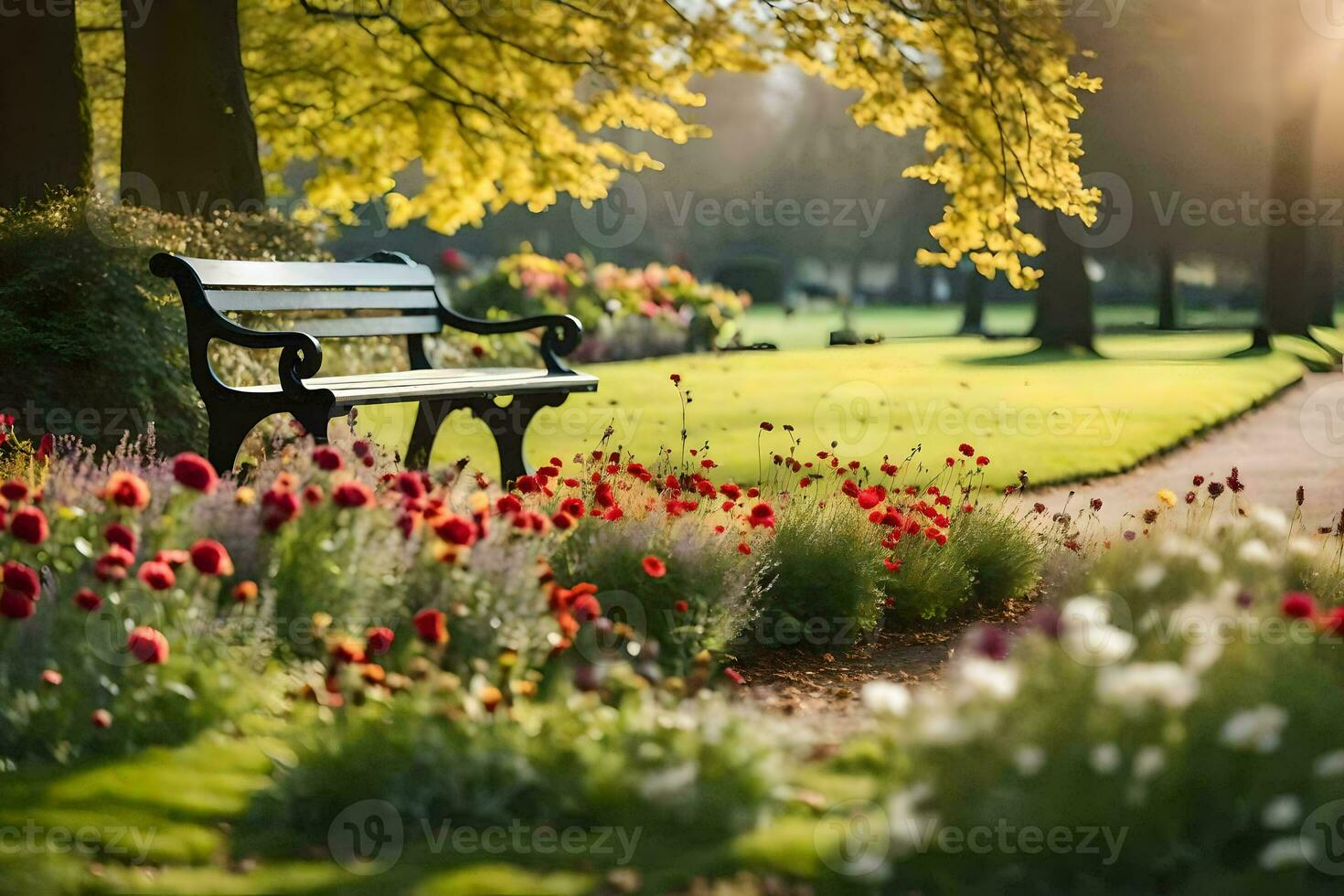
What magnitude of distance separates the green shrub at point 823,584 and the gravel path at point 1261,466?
2503 mm

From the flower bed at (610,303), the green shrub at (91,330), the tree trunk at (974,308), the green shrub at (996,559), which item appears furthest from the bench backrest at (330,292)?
the tree trunk at (974,308)

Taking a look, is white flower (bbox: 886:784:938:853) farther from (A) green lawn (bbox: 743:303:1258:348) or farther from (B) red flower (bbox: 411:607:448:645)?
(A) green lawn (bbox: 743:303:1258:348)

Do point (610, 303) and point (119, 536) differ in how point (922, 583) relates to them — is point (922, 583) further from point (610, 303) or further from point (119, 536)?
point (610, 303)

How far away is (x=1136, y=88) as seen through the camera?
101 feet

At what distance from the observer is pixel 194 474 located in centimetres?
413

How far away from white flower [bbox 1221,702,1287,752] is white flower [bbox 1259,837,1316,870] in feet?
0.59

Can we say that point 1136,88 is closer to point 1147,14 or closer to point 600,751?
point 1147,14

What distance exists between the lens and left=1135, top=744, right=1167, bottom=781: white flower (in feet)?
9.24

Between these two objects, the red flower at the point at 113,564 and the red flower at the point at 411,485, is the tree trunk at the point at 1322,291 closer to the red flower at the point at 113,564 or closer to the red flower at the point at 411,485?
the red flower at the point at 411,485

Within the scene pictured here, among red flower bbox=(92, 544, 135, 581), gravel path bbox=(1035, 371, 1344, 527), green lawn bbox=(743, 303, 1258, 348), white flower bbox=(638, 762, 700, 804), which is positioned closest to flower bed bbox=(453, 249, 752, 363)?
green lawn bbox=(743, 303, 1258, 348)

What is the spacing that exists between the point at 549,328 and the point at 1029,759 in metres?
6.11

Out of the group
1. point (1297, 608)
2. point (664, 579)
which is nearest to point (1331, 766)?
point (1297, 608)

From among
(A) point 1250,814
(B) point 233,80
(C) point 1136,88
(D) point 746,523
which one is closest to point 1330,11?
(C) point 1136,88

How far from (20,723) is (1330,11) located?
1055 inches
